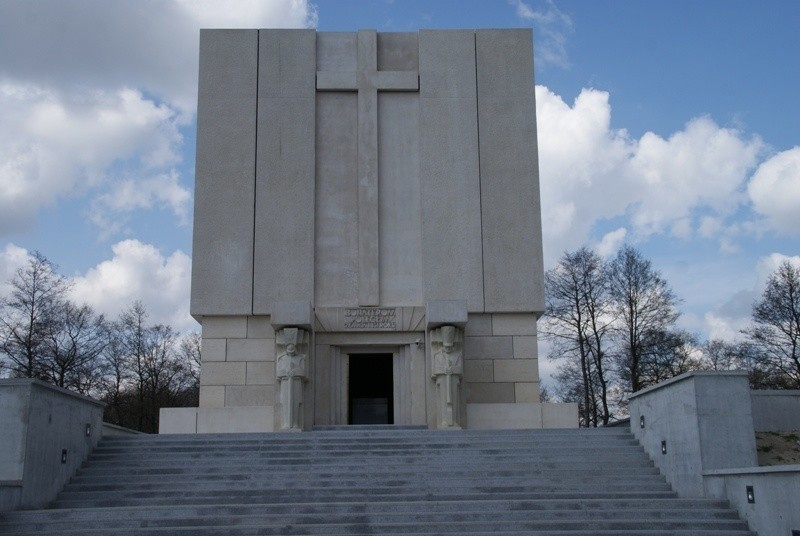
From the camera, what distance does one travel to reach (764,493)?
1096cm

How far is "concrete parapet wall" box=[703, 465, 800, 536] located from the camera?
33.6ft

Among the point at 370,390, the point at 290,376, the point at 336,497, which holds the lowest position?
the point at 336,497

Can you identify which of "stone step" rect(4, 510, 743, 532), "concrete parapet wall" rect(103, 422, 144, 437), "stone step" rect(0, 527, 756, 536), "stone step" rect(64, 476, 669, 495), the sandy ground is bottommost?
"stone step" rect(0, 527, 756, 536)

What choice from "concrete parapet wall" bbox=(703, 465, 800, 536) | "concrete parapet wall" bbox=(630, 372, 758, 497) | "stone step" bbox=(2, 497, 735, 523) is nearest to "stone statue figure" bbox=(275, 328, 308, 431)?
A: "stone step" bbox=(2, 497, 735, 523)

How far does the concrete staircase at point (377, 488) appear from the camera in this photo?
1127 cm

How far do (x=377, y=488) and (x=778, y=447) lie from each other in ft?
20.1

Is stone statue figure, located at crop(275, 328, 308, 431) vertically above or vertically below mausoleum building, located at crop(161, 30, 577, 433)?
below

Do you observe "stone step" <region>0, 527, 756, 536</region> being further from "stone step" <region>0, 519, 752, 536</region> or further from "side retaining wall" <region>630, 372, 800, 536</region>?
"side retaining wall" <region>630, 372, 800, 536</region>

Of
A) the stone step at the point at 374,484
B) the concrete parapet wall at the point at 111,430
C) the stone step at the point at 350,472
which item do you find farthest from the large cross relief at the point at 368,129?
the stone step at the point at 374,484

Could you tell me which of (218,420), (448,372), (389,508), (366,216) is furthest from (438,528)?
(366,216)

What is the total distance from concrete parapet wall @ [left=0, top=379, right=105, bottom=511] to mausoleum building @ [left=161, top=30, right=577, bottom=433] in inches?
250

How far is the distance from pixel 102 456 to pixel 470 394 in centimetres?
914

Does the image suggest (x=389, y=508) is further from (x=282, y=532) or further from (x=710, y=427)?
(x=710, y=427)

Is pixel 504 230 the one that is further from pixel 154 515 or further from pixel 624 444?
pixel 154 515
